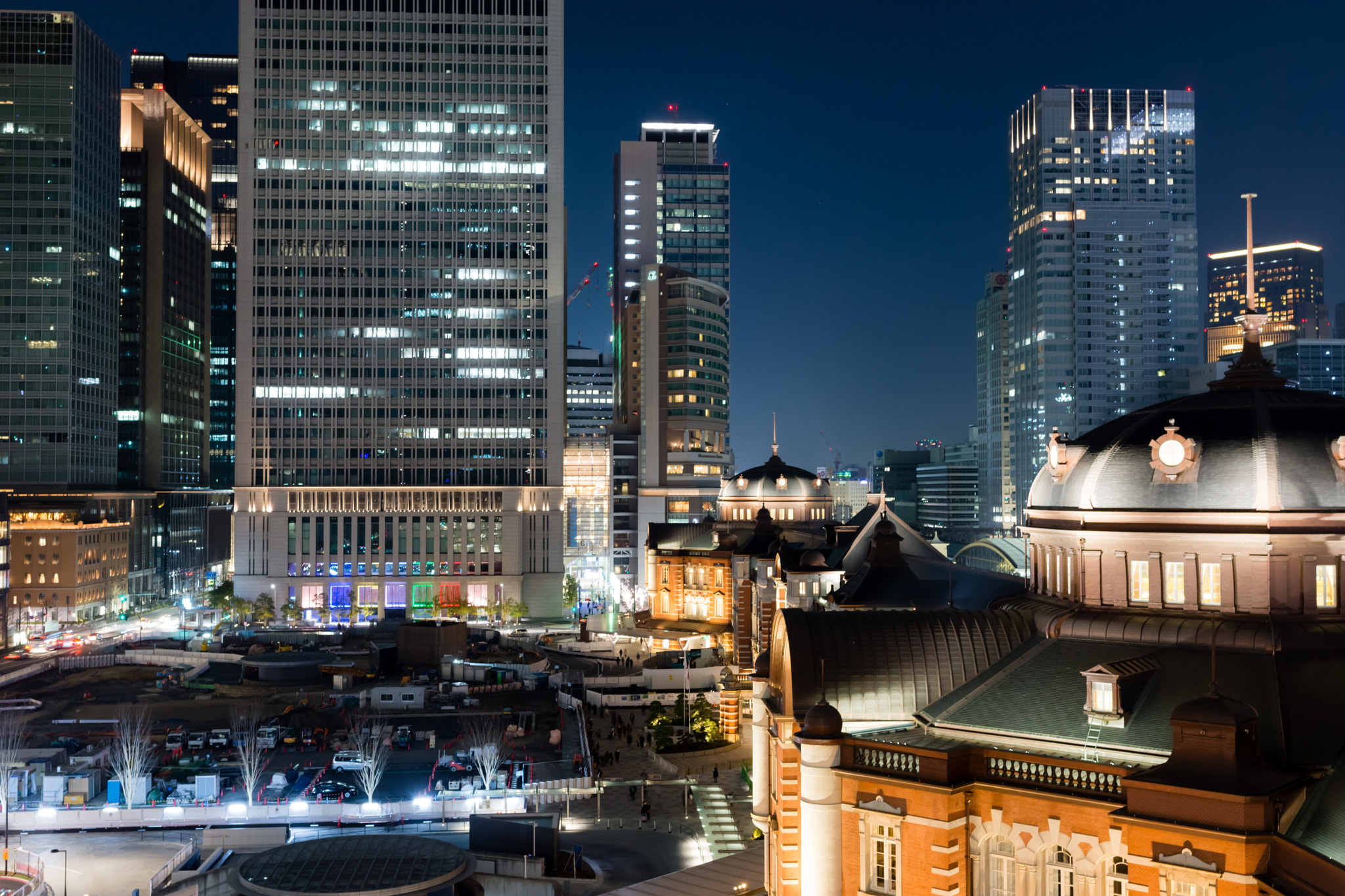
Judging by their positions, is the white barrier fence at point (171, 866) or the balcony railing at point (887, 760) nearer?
the balcony railing at point (887, 760)

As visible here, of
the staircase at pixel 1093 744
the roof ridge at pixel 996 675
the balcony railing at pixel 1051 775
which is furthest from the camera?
the roof ridge at pixel 996 675

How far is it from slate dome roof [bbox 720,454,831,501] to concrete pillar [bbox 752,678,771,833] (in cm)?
8002

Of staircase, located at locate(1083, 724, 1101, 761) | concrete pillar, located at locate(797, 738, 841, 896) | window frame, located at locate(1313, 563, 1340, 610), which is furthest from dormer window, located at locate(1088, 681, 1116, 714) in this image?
concrete pillar, located at locate(797, 738, 841, 896)

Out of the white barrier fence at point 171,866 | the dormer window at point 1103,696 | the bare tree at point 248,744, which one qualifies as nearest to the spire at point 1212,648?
the dormer window at point 1103,696

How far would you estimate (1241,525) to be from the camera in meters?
37.8

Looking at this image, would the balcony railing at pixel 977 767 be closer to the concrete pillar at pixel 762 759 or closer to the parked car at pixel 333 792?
the concrete pillar at pixel 762 759

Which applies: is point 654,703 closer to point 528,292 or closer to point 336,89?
point 528,292

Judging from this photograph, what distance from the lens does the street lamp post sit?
50.2m

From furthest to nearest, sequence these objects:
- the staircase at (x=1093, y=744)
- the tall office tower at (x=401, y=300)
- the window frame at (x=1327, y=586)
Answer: the tall office tower at (x=401, y=300), the window frame at (x=1327, y=586), the staircase at (x=1093, y=744)

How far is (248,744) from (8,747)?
15220 millimetres

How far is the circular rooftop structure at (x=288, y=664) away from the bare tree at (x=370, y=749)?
25.5 metres

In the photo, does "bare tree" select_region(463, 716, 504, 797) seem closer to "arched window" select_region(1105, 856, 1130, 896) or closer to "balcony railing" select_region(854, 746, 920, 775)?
"balcony railing" select_region(854, 746, 920, 775)

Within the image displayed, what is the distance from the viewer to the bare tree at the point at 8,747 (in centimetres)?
5628

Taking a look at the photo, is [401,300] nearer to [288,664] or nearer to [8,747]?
[288,664]
